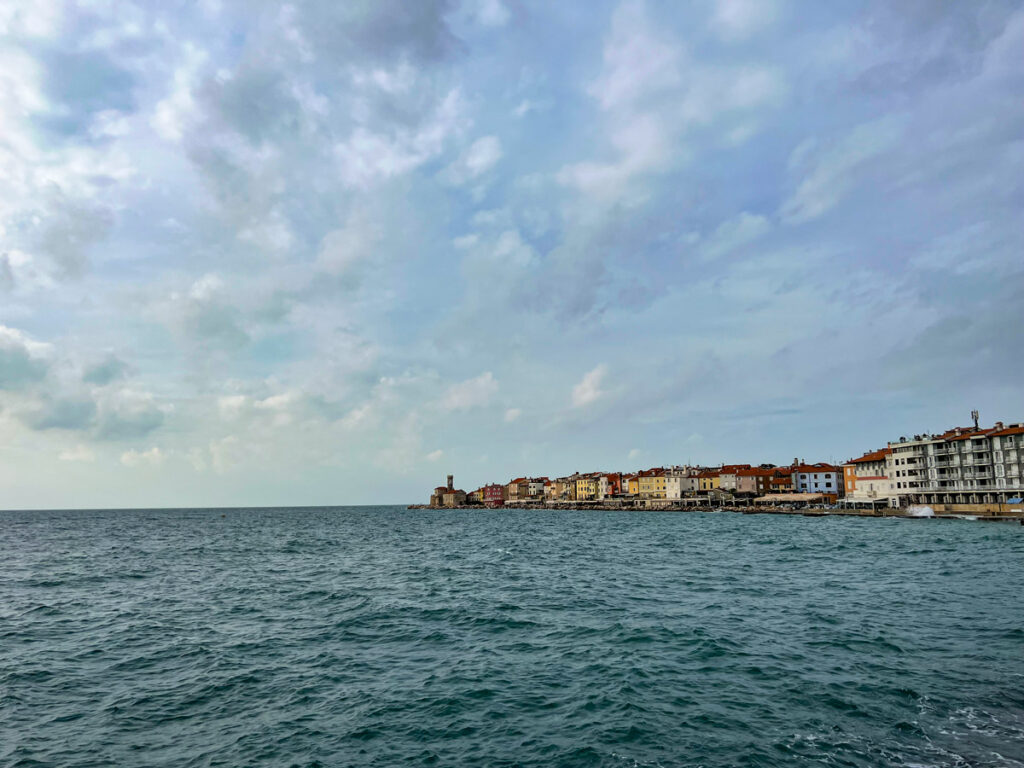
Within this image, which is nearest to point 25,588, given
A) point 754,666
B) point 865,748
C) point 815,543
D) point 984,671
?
point 754,666

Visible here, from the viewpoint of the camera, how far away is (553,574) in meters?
44.5

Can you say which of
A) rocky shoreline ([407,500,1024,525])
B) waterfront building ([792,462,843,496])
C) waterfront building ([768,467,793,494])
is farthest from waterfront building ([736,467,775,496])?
rocky shoreline ([407,500,1024,525])

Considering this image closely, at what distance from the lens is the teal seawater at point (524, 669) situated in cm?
1482

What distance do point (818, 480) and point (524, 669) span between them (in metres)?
183

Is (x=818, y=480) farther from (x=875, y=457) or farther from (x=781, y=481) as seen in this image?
(x=875, y=457)

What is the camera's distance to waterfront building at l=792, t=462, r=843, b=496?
177750 millimetres

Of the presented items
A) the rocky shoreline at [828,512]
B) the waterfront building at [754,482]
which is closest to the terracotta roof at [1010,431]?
the rocky shoreline at [828,512]

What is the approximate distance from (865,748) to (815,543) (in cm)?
5834

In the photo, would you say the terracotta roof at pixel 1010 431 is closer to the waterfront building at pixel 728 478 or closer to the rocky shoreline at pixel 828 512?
the rocky shoreline at pixel 828 512

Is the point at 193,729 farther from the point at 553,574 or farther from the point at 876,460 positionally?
the point at 876,460

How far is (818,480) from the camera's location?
586 feet

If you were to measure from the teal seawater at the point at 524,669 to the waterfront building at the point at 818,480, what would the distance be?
146 meters

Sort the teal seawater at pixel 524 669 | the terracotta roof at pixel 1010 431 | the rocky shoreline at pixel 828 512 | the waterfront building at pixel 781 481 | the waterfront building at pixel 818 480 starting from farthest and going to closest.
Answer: the waterfront building at pixel 781 481 < the waterfront building at pixel 818 480 < the terracotta roof at pixel 1010 431 < the rocky shoreline at pixel 828 512 < the teal seawater at pixel 524 669

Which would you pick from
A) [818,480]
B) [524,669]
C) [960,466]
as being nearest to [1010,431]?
[960,466]
